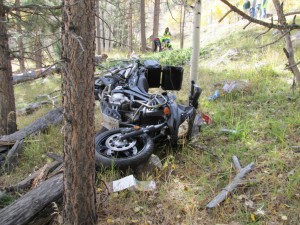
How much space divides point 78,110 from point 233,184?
7.40ft

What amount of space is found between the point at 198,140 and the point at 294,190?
6.50ft

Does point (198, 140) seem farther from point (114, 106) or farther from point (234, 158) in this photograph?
point (114, 106)

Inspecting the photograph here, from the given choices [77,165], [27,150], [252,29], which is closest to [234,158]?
[77,165]

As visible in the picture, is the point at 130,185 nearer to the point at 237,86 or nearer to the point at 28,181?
the point at 28,181

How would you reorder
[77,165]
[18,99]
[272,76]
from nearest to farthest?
1. [77,165]
2. [272,76]
3. [18,99]

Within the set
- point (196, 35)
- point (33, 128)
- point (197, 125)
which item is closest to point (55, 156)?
point (33, 128)

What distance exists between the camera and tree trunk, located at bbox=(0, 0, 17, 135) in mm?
5736

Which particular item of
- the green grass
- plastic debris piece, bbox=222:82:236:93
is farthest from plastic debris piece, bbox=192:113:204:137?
plastic debris piece, bbox=222:82:236:93

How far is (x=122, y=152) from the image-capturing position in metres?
4.47

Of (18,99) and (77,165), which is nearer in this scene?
(77,165)

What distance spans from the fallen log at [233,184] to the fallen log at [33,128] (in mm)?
3361

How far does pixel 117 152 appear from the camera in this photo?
174 inches

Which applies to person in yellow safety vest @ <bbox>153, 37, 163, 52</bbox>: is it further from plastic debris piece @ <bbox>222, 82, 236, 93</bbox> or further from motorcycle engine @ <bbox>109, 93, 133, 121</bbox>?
motorcycle engine @ <bbox>109, 93, 133, 121</bbox>

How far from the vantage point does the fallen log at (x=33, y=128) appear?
17.8ft
